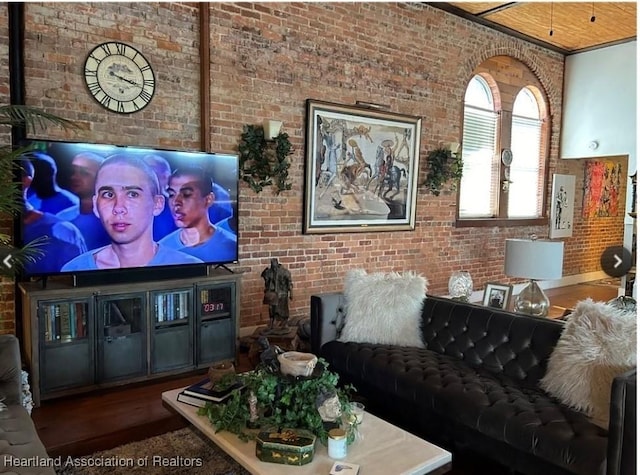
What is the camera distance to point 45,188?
3195 mm

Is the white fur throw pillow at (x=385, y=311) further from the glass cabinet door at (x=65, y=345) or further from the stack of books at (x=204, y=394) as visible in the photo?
the glass cabinet door at (x=65, y=345)

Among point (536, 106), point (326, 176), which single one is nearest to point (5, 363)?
point (326, 176)

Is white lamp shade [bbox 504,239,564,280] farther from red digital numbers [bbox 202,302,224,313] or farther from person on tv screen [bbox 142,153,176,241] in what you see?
person on tv screen [bbox 142,153,176,241]

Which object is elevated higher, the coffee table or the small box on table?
the small box on table

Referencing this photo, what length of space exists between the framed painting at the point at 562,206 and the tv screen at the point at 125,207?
5.51 m

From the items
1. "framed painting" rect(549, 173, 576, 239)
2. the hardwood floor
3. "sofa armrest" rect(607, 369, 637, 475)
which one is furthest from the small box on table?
"framed painting" rect(549, 173, 576, 239)

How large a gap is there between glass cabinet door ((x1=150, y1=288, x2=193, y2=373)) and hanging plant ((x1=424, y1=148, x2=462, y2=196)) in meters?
3.34

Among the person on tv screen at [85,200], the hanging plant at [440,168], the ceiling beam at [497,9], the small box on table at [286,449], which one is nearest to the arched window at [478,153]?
the hanging plant at [440,168]

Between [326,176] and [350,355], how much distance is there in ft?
7.49

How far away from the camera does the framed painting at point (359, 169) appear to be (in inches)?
193

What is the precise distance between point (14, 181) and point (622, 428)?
11.5ft

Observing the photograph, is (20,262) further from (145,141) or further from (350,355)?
(350,355)

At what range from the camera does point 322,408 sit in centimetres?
201

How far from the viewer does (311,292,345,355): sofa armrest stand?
A: 3441 millimetres
